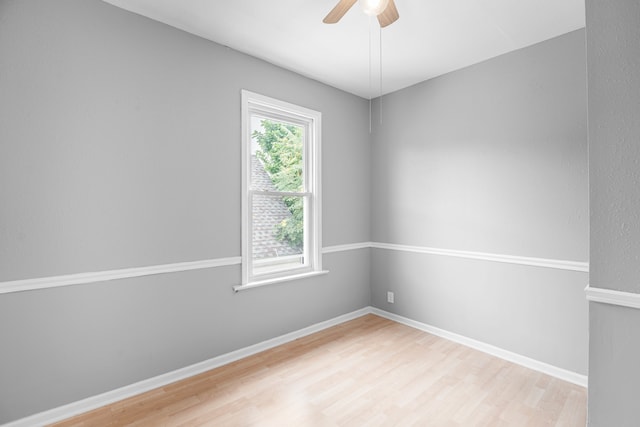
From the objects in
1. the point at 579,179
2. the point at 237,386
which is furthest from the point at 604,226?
the point at 237,386

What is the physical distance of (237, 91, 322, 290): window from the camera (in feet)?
9.02

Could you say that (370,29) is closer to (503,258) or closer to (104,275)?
(503,258)

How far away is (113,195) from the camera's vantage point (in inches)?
80.0


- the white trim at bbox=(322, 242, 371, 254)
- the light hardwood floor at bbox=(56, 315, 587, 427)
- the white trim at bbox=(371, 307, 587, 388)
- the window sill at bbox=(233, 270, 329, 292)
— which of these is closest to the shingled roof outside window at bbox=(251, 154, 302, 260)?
the window sill at bbox=(233, 270, 329, 292)

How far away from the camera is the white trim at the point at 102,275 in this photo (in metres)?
1.73

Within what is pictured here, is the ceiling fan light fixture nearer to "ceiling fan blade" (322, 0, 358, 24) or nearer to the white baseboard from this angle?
"ceiling fan blade" (322, 0, 358, 24)

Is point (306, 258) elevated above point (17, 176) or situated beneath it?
situated beneath

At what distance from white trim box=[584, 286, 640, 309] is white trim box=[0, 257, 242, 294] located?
Result: 7.71ft

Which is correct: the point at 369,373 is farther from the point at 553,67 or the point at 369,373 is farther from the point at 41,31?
the point at 41,31

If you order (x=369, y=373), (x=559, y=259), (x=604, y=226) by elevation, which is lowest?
(x=369, y=373)

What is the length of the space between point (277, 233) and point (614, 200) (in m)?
2.48

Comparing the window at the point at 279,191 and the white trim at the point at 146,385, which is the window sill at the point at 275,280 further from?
the white trim at the point at 146,385

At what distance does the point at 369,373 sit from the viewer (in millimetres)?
2424

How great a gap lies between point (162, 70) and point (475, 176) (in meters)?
2.89
